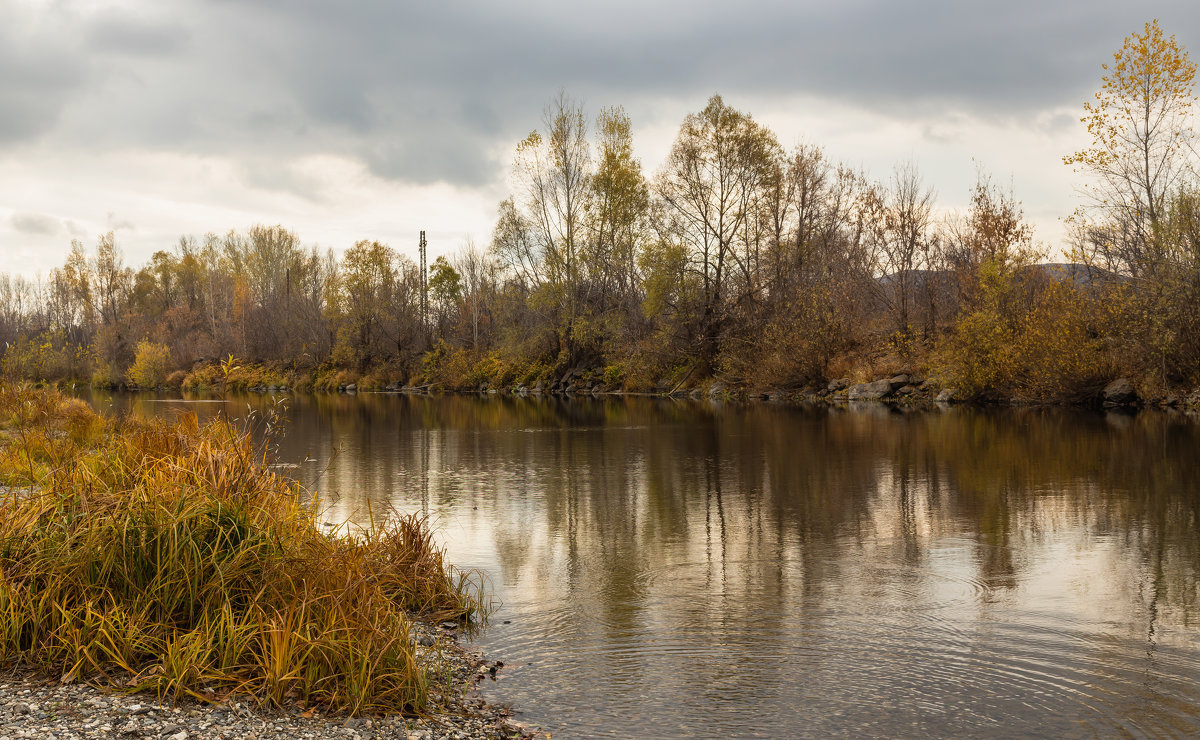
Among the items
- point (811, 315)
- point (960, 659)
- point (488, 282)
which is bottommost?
point (960, 659)

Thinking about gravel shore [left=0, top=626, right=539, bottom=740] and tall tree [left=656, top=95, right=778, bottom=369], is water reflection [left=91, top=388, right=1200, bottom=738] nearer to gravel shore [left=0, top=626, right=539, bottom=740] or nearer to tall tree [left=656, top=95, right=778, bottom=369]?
gravel shore [left=0, top=626, right=539, bottom=740]

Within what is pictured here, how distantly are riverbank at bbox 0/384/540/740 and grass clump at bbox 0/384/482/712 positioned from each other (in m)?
0.01

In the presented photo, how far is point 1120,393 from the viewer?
31.8 m

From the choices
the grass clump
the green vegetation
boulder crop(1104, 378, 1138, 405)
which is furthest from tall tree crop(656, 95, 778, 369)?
the grass clump

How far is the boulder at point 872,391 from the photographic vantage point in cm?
4022

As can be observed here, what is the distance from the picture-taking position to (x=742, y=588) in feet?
27.9

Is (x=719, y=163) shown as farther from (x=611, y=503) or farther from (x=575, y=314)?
(x=611, y=503)

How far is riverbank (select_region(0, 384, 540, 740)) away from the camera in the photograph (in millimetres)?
4949

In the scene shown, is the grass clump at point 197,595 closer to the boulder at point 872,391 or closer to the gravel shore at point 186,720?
the gravel shore at point 186,720

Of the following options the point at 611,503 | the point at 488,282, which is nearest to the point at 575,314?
the point at 488,282

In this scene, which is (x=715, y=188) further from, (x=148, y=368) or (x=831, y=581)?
(x=148, y=368)

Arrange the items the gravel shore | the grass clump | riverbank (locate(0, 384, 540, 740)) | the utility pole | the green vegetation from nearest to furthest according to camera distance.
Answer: the gravel shore < riverbank (locate(0, 384, 540, 740)) < the grass clump < the green vegetation < the utility pole

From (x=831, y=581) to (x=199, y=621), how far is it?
5.90 meters

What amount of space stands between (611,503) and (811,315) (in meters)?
30.9
